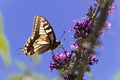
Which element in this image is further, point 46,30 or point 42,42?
point 46,30

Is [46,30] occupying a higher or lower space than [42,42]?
higher

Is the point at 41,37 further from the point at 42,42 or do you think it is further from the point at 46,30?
the point at 46,30

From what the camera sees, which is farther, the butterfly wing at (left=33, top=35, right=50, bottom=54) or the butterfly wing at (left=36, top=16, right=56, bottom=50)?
the butterfly wing at (left=36, top=16, right=56, bottom=50)

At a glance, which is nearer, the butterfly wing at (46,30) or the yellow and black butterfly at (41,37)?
the yellow and black butterfly at (41,37)

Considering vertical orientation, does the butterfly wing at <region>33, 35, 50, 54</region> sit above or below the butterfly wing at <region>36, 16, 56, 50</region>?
below

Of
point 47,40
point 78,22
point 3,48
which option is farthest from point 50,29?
point 3,48

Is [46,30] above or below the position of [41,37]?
above

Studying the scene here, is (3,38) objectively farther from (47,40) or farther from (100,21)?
(47,40)

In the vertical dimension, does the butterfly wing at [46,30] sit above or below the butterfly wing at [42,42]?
above

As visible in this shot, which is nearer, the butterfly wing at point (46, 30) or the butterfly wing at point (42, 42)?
the butterfly wing at point (42, 42)

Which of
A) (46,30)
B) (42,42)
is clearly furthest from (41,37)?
(46,30)

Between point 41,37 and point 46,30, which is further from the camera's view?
point 46,30
